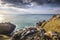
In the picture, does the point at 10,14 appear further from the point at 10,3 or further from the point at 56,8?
the point at 56,8

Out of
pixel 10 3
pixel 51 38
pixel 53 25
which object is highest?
pixel 10 3

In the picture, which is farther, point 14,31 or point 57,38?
Answer: point 14,31

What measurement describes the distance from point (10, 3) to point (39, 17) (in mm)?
499

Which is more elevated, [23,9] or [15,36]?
[23,9]

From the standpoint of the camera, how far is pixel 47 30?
2.53m

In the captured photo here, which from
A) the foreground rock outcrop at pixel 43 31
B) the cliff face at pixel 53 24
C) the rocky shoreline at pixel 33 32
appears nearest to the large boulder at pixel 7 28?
the rocky shoreline at pixel 33 32

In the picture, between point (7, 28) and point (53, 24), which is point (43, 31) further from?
point (7, 28)

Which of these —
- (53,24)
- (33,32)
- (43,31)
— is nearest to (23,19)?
(33,32)

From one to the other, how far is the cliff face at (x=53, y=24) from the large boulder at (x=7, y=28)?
502mm

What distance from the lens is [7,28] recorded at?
2.63 m

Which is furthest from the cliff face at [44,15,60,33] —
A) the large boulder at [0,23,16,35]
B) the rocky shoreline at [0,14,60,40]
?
the large boulder at [0,23,16,35]

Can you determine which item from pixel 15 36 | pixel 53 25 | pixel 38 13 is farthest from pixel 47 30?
pixel 15 36

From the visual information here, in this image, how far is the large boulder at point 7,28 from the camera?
2607mm

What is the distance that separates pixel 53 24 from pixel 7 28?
2.30ft
